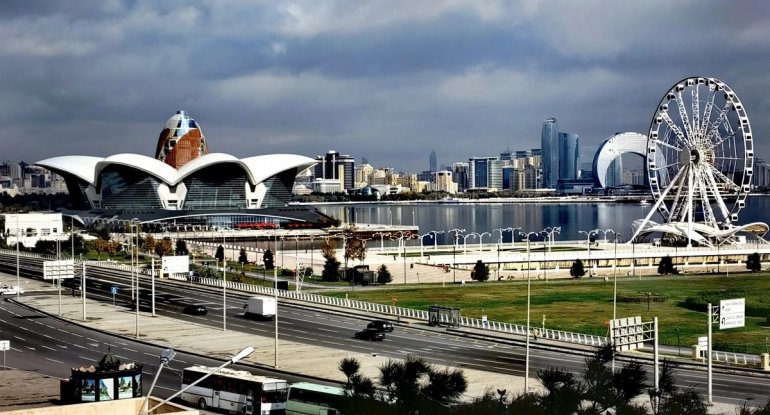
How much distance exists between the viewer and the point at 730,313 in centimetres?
3991

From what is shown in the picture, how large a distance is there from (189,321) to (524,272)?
49613 millimetres

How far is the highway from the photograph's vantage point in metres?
41.9

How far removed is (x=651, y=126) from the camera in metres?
124

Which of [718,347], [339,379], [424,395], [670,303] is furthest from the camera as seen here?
[670,303]

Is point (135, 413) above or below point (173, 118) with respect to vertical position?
below

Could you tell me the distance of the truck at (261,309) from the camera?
60.8 m

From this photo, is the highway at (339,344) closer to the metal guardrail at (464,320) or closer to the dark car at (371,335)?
the dark car at (371,335)

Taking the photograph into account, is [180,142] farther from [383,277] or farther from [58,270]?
[58,270]

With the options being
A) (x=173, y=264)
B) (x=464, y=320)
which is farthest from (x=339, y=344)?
(x=173, y=264)

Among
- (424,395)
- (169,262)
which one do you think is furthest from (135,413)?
(169,262)

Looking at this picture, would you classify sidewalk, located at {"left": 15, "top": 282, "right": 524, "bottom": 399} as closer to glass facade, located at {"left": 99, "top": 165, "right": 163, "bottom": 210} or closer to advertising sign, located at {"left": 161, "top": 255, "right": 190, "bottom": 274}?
advertising sign, located at {"left": 161, "top": 255, "right": 190, "bottom": 274}

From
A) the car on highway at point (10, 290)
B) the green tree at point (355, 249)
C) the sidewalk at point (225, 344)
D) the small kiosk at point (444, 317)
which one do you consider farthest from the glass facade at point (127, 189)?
the small kiosk at point (444, 317)

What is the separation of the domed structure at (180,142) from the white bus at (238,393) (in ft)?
512

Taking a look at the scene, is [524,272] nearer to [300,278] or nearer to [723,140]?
[300,278]
